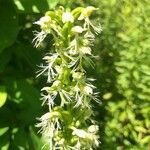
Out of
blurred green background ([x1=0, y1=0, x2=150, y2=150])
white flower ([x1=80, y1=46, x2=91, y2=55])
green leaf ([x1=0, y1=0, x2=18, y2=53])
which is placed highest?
green leaf ([x1=0, y1=0, x2=18, y2=53])

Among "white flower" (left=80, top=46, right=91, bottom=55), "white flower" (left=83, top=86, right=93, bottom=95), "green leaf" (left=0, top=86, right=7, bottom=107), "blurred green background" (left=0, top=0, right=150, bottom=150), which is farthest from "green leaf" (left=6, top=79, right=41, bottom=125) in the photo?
"white flower" (left=80, top=46, right=91, bottom=55)

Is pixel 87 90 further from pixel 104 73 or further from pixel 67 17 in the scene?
pixel 104 73

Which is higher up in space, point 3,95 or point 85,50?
point 85,50

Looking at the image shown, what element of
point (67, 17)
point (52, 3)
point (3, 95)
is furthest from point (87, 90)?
point (52, 3)

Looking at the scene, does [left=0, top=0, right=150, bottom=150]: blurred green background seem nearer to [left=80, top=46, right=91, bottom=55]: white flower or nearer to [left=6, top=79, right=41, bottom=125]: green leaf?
[left=6, top=79, right=41, bottom=125]: green leaf

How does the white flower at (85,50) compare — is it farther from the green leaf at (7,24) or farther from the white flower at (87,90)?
the green leaf at (7,24)

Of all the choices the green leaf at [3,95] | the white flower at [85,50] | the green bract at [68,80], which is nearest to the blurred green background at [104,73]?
the green leaf at [3,95]

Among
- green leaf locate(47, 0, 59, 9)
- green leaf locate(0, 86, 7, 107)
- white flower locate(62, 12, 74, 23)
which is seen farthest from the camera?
green leaf locate(47, 0, 59, 9)

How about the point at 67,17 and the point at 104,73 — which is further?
the point at 104,73
